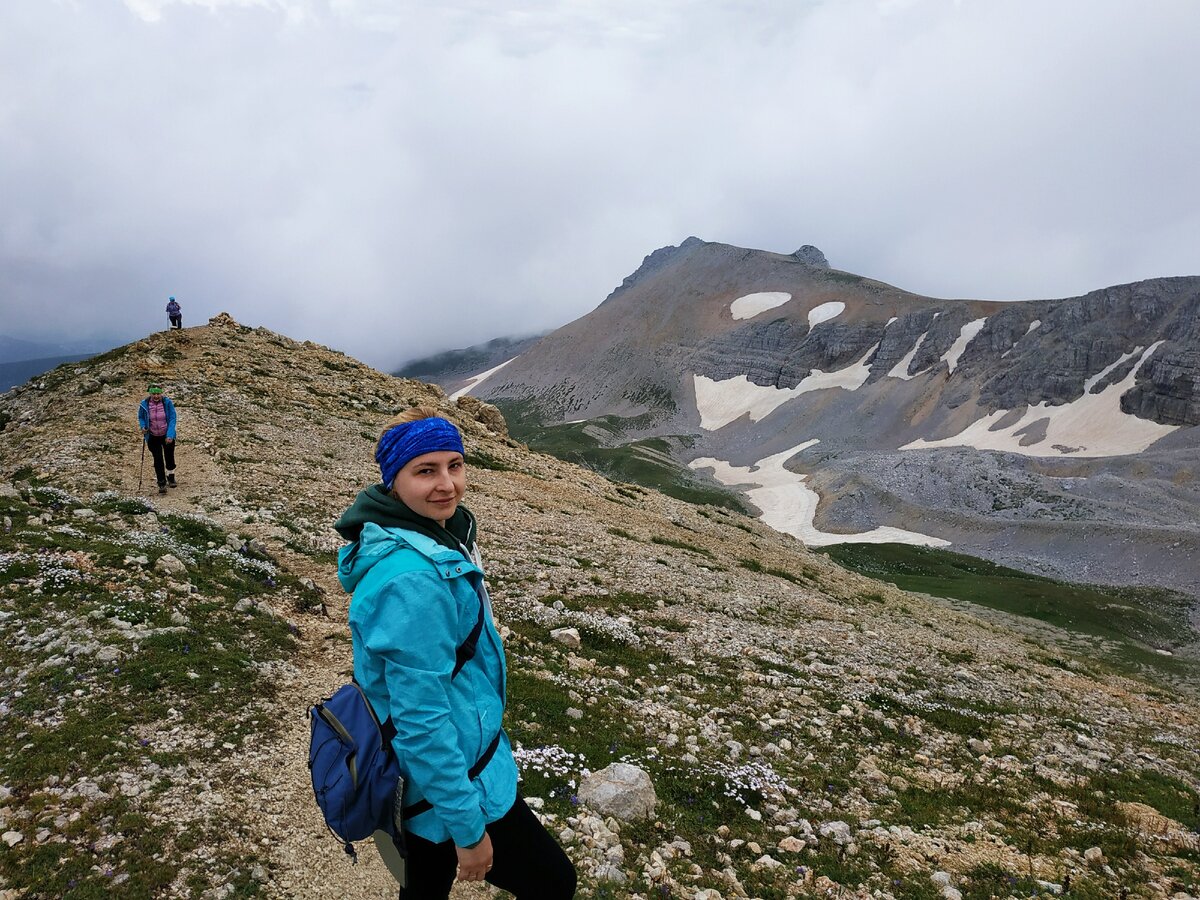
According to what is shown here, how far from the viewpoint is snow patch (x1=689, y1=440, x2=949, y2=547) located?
99.1 metres

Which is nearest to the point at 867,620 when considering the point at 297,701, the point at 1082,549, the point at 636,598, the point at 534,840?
the point at 636,598

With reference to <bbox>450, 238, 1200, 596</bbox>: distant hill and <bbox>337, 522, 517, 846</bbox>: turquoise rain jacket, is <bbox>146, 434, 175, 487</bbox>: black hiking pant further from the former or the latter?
<bbox>450, 238, 1200, 596</bbox>: distant hill

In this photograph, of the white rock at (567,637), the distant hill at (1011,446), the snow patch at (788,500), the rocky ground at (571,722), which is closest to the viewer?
the rocky ground at (571,722)

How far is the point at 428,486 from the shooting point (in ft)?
15.2

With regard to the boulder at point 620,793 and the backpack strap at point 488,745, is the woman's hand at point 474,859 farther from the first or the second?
the boulder at point 620,793

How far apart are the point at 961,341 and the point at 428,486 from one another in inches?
8567

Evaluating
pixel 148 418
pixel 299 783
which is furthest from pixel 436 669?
pixel 148 418

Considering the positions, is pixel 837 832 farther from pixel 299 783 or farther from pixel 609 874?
pixel 299 783

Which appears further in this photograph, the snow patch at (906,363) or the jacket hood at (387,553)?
the snow patch at (906,363)

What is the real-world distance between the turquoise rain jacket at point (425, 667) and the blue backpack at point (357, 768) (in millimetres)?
81

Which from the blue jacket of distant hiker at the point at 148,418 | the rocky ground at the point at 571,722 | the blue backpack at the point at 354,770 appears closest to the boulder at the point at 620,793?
the rocky ground at the point at 571,722

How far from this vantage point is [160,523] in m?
16.3

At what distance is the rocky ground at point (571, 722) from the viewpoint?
7.51 meters

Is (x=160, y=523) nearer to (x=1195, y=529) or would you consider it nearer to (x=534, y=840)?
(x=534, y=840)
